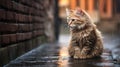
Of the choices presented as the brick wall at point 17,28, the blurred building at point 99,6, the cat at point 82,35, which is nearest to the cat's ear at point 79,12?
the cat at point 82,35

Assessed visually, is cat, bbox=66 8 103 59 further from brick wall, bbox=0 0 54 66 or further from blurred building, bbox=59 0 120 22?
blurred building, bbox=59 0 120 22

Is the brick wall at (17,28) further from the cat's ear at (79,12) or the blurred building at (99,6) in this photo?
the blurred building at (99,6)

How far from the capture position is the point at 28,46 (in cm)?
1003

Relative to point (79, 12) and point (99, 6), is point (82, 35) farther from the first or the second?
point (99, 6)

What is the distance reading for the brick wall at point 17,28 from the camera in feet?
23.4

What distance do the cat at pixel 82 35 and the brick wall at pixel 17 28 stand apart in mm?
1109

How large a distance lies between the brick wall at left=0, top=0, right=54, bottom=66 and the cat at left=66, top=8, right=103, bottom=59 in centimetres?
111

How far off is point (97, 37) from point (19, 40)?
1.72 metres

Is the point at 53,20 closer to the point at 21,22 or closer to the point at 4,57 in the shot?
the point at 21,22

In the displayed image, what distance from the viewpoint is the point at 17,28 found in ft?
27.9

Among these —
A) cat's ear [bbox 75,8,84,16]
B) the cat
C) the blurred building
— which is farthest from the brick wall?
the blurred building

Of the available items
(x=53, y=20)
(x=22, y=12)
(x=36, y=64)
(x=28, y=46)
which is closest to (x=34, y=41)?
(x=28, y=46)

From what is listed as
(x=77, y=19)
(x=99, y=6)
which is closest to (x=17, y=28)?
(x=77, y=19)

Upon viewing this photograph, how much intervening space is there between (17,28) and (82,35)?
55.7 inches
